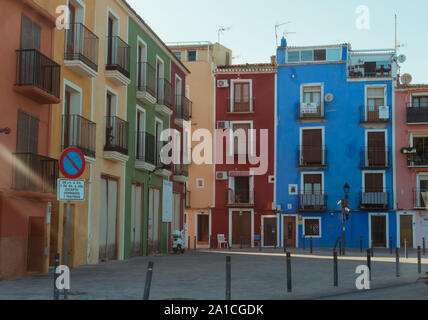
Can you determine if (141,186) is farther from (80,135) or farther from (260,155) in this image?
(260,155)

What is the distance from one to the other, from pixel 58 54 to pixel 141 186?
9.64m

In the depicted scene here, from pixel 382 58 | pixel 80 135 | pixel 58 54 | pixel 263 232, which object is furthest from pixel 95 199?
pixel 382 58

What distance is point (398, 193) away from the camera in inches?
1785

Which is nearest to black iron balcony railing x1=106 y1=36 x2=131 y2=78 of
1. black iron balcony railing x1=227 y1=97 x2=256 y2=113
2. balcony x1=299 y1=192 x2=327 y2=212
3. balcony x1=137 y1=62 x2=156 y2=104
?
balcony x1=137 y1=62 x2=156 y2=104

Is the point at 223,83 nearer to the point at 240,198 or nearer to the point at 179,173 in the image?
the point at 240,198

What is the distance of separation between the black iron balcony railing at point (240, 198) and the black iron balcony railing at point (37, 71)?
95.7 ft

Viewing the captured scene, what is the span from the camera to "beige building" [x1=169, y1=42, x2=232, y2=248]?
1844 inches

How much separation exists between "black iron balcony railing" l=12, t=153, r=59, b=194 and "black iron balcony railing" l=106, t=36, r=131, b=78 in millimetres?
7631

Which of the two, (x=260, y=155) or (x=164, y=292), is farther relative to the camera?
(x=260, y=155)

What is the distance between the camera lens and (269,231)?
46188mm

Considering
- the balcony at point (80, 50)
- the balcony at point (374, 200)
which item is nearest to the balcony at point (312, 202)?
the balcony at point (374, 200)

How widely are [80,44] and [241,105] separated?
88.7 feet

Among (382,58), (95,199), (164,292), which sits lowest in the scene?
(164,292)

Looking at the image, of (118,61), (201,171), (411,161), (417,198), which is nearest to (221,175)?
(201,171)
